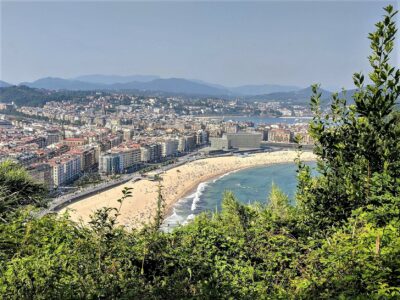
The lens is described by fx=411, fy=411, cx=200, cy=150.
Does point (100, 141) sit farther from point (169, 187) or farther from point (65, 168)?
point (169, 187)

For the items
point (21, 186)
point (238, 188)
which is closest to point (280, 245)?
point (21, 186)

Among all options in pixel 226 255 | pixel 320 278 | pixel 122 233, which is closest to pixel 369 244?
pixel 320 278

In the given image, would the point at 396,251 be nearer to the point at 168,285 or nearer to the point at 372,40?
the point at 168,285

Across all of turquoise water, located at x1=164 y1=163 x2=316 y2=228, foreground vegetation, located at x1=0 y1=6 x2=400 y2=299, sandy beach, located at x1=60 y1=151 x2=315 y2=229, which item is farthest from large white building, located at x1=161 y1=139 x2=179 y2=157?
foreground vegetation, located at x1=0 y1=6 x2=400 y2=299

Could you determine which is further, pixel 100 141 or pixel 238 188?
pixel 100 141

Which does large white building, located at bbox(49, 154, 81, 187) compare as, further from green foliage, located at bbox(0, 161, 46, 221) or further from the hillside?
the hillside

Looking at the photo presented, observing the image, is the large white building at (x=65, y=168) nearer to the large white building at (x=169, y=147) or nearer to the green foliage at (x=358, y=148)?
the large white building at (x=169, y=147)
